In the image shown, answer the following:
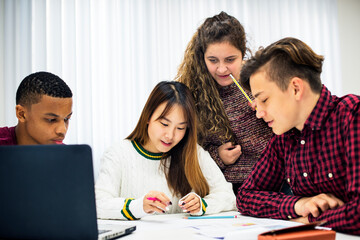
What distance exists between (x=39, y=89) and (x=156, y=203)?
55cm

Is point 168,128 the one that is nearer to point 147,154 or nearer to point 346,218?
point 147,154

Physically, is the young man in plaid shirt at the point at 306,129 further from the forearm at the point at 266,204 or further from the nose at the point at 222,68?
the nose at the point at 222,68

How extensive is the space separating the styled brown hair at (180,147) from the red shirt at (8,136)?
51 centimetres

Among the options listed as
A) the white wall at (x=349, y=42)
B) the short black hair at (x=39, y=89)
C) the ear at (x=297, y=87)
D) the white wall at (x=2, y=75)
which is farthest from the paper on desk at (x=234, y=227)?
the white wall at (x=349, y=42)

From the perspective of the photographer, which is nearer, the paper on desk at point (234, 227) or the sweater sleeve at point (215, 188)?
the paper on desk at point (234, 227)

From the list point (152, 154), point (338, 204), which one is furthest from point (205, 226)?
point (152, 154)

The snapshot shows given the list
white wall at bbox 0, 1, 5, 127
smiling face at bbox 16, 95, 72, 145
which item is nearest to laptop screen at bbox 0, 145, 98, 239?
smiling face at bbox 16, 95, 72, 145

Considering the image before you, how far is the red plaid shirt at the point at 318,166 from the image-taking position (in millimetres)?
992

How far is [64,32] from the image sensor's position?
323 cm

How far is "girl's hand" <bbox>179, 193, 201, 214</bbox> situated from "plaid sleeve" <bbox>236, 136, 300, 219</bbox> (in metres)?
0.16

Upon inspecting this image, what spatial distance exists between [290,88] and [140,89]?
2.27m

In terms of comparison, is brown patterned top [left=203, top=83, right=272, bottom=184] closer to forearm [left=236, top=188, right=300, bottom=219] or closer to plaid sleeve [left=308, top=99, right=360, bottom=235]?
forearm [left=236, top=188, right=300, bottom=219]

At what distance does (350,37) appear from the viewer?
384 centimetres

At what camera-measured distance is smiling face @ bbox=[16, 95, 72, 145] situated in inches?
49.2
